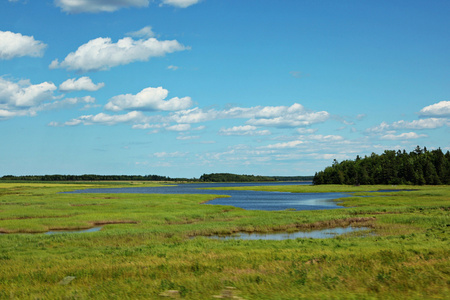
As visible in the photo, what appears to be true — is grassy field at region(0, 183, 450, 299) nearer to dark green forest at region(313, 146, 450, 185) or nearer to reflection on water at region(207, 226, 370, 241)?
reflection on water at region(207, 226, 370, 241)

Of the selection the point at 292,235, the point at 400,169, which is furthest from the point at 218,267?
the point at 400,169

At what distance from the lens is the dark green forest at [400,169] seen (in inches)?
6255

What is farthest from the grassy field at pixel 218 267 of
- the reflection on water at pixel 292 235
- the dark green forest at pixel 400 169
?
the dark green forest at pixel 400 169

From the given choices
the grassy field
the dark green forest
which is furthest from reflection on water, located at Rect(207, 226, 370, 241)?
the dark green forest

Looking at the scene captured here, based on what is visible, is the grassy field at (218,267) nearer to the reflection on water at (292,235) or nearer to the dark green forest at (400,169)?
the reflection on water at (292,235)

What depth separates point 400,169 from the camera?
17300cm

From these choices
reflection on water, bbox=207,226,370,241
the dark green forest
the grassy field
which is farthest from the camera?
the dark green forest

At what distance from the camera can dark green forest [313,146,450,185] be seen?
6255 inches

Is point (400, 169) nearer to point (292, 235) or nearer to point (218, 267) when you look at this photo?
point (292, 235)

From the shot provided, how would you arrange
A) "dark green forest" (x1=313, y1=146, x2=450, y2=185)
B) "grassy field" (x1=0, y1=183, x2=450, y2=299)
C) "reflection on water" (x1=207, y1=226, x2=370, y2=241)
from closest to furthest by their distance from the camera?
1. "grassy field" (x1=0, y1=183, x2=450, y2=299)
2. "reflection on water" (x1=207, y1=226, x2=370, y2=241)
3. "dark green forest" (x1=313, y1=146, x2=450, y2=185)

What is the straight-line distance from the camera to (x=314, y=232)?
131 ft

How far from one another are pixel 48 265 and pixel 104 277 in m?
6.53

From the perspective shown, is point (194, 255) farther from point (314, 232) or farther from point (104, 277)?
point (314, 232)

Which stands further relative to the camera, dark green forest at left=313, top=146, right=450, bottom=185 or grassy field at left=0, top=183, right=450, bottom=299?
dark green forest at left=313, top=146, right=450, bottom=185
